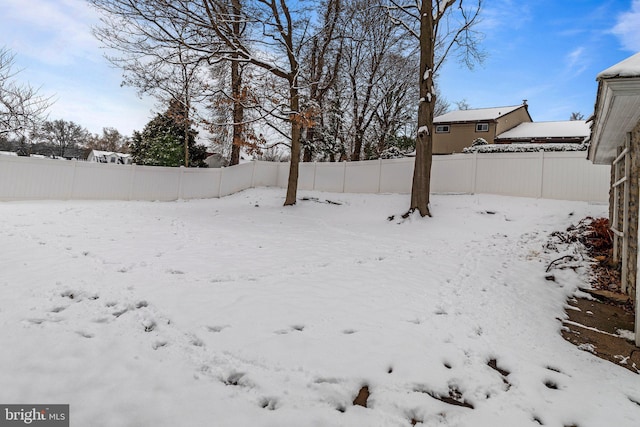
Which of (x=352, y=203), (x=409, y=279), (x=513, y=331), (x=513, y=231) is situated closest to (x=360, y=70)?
(x=352, y=203)

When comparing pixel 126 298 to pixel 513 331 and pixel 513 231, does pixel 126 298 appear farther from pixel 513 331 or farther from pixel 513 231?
pixel 513 231

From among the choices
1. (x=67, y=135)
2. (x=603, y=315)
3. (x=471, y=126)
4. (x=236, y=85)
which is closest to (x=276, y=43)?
(x=236, y=85)

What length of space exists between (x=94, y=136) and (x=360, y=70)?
1833 inches

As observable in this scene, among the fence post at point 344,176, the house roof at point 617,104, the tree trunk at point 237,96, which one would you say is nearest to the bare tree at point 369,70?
the fence post at point 344,176

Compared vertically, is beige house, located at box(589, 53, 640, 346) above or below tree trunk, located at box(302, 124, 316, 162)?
below

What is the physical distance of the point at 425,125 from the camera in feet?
28.4

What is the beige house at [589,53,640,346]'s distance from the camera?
8.76ft

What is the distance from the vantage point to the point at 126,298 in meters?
3.01

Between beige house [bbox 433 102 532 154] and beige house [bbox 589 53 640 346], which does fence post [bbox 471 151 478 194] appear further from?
beige house [bbox 433 102 532 154]

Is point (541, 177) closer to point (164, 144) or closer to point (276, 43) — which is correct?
point (276, 43)

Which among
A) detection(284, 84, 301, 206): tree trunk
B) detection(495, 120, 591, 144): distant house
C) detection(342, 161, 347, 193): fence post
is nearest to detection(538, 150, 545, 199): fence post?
detection(342, 161, 347, 193): fence post

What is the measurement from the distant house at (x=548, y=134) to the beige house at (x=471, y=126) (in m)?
0.67

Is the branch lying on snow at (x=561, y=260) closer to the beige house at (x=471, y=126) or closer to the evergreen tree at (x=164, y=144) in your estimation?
the evergreen tree at (x=164, y=144)

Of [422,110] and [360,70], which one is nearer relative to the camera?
[422,110]
